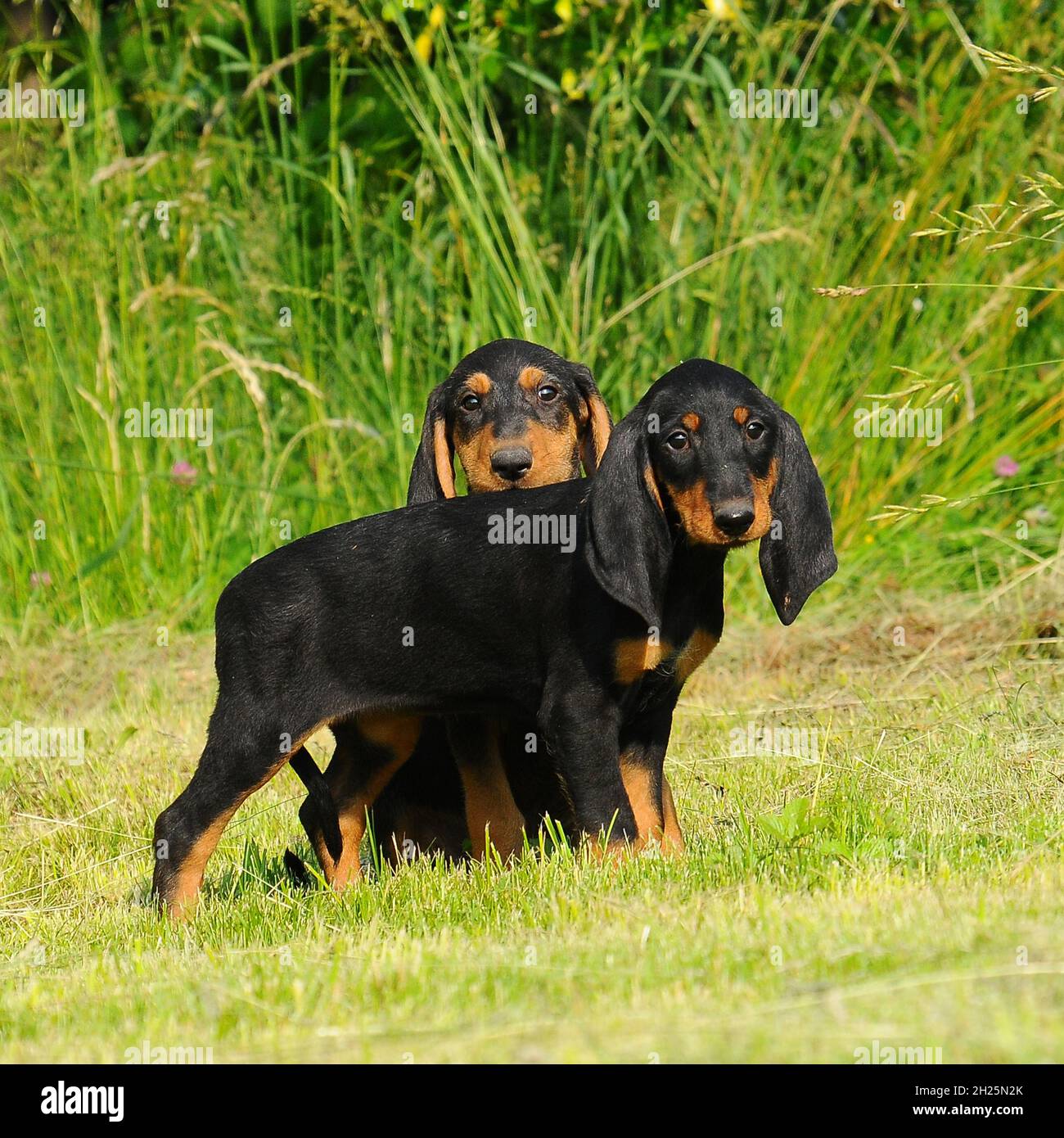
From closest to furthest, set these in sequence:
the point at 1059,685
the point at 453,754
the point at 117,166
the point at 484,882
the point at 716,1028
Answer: the point at 716,1028 → the point at 484,882 → the point at 453,754 → the point at 1059,685 → the point at 117,166

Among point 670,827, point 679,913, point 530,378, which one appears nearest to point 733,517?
point 679,913

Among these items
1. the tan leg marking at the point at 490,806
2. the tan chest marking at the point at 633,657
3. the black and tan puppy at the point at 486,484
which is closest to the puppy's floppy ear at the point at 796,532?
the tan chest marking at the point at 633,657

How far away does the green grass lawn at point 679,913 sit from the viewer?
338 centimetres

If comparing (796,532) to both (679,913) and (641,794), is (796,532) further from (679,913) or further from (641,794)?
(679,913)

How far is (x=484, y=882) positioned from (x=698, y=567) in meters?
1.10

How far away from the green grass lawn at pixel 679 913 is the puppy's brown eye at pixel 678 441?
3.74 feet

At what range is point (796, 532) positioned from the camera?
4.78m

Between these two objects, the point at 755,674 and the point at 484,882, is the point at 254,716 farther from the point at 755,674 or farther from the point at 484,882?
the point at 755,674

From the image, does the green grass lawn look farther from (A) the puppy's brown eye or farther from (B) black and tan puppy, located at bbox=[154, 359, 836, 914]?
(A) the puppy's brown eye

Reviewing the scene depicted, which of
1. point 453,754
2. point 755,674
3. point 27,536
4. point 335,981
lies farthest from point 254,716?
point 27,536

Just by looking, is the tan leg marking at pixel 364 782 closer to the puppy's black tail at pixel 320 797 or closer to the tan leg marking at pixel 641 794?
the puppy's black tail at pixel 320 797

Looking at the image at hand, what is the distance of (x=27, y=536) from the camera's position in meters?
8.74

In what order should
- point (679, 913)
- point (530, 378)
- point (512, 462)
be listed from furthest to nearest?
point (530, 378) → point (512, 462) → point (679, 913)

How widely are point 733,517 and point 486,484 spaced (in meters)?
1.46
